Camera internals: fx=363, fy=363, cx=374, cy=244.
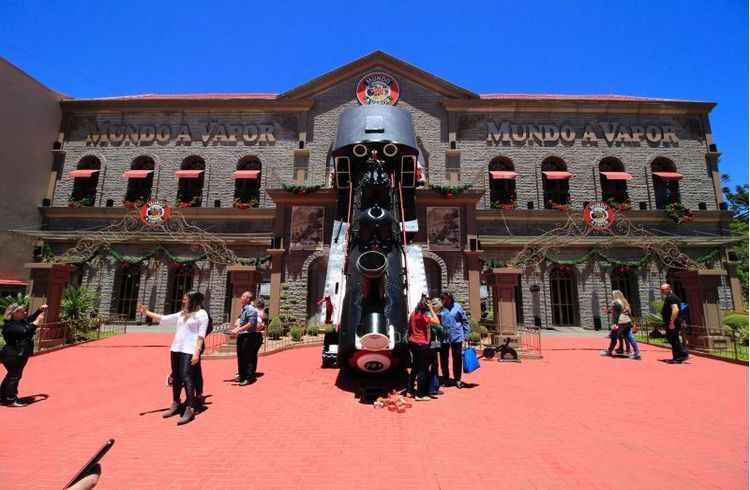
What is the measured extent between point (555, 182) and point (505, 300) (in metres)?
12.7

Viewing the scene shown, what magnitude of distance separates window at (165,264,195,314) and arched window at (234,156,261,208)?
14.6 ft

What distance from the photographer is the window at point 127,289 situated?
19.6 m

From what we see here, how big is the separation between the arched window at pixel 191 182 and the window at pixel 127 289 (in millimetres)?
4425

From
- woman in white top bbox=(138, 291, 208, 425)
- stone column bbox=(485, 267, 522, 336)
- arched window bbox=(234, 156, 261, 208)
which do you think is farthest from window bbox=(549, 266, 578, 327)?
woman in white top bbox=(138, 291, 208, 425)

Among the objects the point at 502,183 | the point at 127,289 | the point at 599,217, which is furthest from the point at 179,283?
the point at 599,217

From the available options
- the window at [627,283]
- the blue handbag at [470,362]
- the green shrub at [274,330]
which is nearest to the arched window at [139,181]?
the green shrub at [274,330]

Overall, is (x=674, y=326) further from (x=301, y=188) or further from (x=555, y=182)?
(x=301, y=188)

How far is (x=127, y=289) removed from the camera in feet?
65.2

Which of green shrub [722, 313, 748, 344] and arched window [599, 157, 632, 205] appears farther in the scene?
arched window [599, 157, 632, 205]

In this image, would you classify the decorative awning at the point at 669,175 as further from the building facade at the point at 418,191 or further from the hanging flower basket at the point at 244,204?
the hanging flower basket at the point at 244,204

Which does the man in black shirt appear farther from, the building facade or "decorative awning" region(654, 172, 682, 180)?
"decorative awning" region(654, 172, 682, 180)

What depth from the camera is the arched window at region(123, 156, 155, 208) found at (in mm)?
20719

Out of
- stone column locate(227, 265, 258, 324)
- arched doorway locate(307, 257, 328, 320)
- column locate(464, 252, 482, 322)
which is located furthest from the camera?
arched doorway locate(307, 257, 328, 320)

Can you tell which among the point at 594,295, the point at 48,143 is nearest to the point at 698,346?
the point at 594,295
